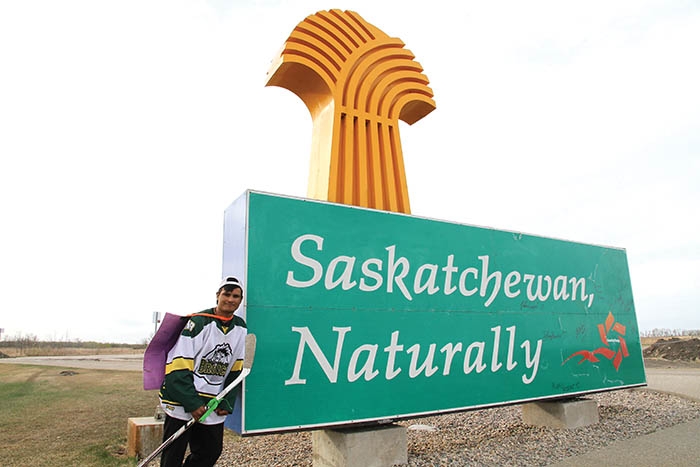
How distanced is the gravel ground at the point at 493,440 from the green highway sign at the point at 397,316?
1.63 ft

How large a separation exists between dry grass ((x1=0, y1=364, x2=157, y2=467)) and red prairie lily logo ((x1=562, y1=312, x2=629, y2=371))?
631 cm

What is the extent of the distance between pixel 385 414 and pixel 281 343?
4.58 ft

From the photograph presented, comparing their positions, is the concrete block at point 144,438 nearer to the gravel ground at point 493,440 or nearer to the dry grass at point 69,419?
the dry grass at point 69,419

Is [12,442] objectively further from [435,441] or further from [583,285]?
[583,285]

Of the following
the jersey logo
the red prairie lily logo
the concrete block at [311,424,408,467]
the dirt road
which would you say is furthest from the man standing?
the dirt road

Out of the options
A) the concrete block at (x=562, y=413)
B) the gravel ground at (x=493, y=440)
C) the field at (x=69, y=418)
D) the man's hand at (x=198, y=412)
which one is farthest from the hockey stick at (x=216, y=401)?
the concrete block at (x=562, y=413)

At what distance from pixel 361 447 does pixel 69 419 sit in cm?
626

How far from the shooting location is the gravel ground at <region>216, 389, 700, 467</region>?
5.07m

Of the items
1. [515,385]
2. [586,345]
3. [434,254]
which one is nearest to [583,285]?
[586,345]

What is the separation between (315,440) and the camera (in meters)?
4.85

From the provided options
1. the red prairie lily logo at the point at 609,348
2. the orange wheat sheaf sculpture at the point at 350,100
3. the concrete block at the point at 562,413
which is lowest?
the concrete block at the point at 562,413

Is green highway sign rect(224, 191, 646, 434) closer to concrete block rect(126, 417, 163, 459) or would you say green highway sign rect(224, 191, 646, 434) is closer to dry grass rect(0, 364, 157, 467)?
concrete block rect(126, 417, 163, 459)

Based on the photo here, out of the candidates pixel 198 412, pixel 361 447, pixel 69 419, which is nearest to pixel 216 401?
A: pixel 198 412

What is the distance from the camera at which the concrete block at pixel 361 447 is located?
4473 millimetres
